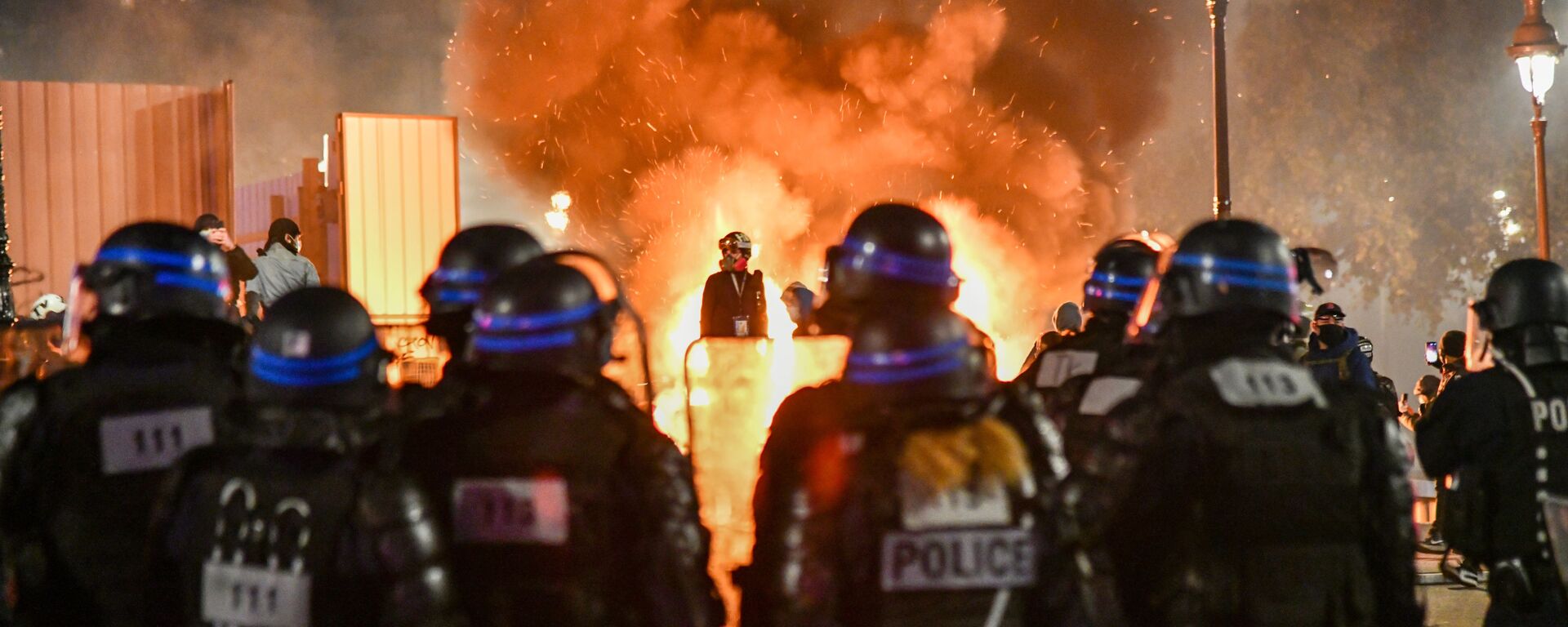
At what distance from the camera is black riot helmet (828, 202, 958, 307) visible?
4.75 meters

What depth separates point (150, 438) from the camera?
4.83m

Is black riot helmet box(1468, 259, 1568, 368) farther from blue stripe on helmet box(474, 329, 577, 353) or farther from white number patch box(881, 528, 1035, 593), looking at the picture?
blue stripe on helmet box(474, 329, 577, 353)

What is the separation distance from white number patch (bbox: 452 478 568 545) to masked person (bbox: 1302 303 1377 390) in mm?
8050

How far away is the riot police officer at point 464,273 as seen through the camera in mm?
5363

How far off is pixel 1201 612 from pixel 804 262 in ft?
74.1

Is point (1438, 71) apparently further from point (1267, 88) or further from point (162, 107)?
point (162, 107)

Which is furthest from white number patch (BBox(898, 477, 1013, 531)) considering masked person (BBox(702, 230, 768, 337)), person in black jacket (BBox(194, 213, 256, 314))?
masked person (BBox(702, 230, 768, 337))

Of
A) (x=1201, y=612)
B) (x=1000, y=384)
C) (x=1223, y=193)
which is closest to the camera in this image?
(x=1201, y=612)

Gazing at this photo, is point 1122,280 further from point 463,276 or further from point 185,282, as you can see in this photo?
point 185,282

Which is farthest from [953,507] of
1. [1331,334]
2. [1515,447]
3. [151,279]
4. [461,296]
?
[1331,334]

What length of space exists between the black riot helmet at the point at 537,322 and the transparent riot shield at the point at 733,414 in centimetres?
359

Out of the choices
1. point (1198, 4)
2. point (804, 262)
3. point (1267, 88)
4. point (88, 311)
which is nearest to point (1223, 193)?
point (88, 311)

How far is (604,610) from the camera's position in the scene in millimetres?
4176

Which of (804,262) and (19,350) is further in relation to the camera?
(804,262)
